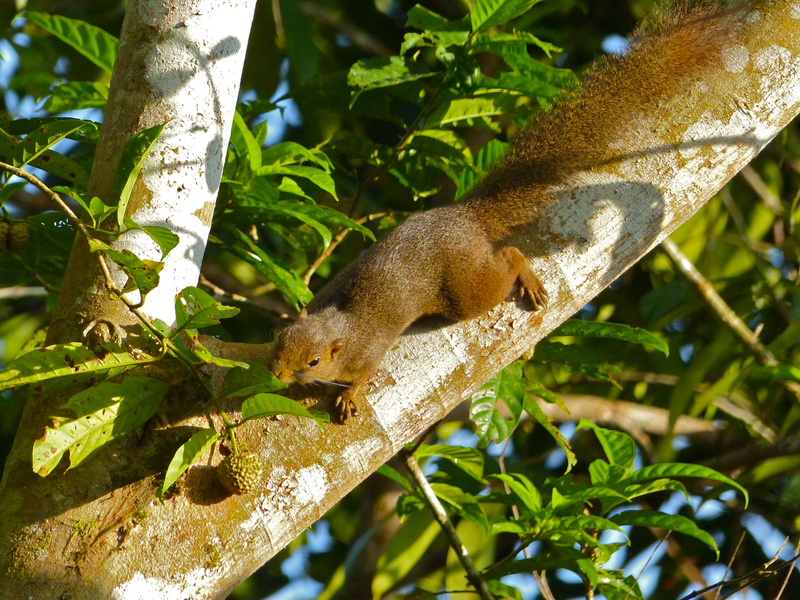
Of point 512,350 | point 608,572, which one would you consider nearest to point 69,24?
point 512,350

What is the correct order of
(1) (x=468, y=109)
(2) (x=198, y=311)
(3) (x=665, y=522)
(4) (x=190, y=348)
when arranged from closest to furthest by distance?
(2) (x=198, y=311) < (4) (x=190, y=348) < (3) (x=665, y=522) < (1) (x=468, y=109)

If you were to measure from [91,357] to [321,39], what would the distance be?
5058mm

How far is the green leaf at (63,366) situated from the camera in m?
1.81

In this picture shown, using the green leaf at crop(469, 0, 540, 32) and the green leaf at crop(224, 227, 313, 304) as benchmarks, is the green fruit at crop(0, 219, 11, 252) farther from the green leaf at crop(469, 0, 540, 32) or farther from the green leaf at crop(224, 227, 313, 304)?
the green leaf at crop(469, 0, 540, 32)

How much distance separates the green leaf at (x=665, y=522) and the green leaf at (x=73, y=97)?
2595 mm

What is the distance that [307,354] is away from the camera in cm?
323

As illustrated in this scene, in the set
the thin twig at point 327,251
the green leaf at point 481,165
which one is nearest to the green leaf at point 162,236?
the thin twig at point 327,251

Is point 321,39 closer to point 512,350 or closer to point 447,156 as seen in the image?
Answer: point 447,156

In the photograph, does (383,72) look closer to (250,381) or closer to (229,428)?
(250,381)

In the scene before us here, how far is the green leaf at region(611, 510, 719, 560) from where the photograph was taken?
2.63 metres

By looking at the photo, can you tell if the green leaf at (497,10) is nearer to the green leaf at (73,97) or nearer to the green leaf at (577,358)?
the green leaf at (577,358)

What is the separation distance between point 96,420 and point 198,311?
14.3 inches

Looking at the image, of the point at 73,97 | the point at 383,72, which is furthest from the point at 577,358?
the point at 73,97

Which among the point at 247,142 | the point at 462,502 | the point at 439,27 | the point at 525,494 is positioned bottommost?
the point at 462,502
